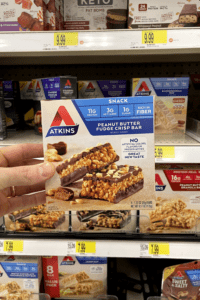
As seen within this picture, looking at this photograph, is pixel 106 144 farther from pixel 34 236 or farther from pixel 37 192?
pixel 34 236

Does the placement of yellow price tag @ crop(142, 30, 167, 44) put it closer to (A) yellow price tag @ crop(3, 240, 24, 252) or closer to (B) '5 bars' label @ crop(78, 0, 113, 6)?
(B) '5 bars' label @ crop(78, 0, 113, 6)

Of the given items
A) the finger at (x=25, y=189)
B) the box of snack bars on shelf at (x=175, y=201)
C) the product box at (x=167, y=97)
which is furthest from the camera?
the product box at (x=167, y=97)

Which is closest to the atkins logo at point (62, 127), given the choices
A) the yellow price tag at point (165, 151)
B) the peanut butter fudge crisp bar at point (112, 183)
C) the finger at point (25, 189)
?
the peanut butter fudge crisp bar at point (112, 183)

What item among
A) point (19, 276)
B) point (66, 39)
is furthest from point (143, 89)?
point (19, 276)

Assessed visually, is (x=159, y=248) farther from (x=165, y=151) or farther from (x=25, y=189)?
(x=25, y=189)

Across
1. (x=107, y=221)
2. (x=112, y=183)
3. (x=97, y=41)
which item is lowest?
(x=107, y=221)

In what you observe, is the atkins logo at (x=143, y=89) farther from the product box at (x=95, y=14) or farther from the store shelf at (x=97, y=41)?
the product box at (x=95, y=14)

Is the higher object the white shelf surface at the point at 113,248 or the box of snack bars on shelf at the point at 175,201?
the box of snack bars on shelf at the point at 175,201

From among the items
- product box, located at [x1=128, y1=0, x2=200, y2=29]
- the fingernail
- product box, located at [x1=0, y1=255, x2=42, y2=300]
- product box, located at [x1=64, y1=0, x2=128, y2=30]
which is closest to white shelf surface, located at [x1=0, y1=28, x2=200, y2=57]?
product box, located at [x1=128, y1=0, x2=200, y2=29]
